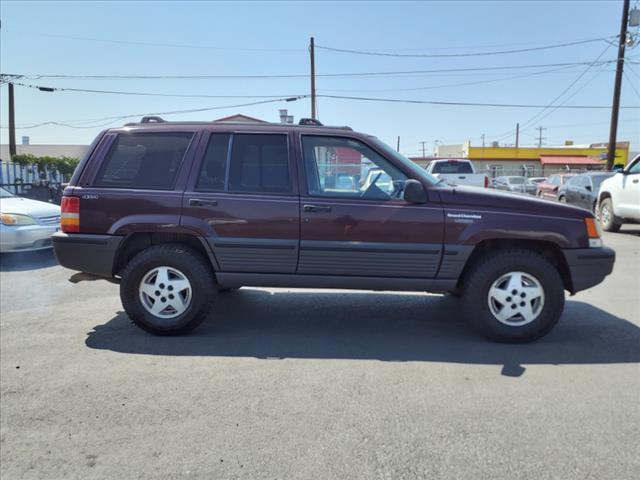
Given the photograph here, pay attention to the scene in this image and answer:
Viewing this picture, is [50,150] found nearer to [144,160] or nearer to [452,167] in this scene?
[452,167]

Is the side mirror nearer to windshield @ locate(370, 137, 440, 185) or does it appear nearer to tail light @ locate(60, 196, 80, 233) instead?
windshield @ locate(370, 137, 440, 185)

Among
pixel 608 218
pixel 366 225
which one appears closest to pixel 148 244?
pixel 366 225

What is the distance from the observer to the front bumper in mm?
7844

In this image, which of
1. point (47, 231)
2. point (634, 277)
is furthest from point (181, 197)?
point (634, 277)

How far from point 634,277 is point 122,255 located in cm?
666

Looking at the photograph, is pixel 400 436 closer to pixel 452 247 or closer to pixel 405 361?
pixel 405 361

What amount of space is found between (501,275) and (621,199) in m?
8.18

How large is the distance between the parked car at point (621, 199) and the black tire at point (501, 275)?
742 cm

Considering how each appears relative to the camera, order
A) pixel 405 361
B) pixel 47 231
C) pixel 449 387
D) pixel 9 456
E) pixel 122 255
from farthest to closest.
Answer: pixel 47 231 → pixel 122 255 → pixel 405 361 → pixel 449 387 → pixel 9 456

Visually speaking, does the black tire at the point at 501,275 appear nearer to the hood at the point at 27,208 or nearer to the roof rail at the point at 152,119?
the roof rail at the point at 152,119

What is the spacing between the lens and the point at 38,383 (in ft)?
11.9

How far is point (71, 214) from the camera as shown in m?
4.52

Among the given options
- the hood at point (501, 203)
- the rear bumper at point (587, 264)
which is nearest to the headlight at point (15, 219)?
the hood at point (501, 203)

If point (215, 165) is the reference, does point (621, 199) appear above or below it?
below
